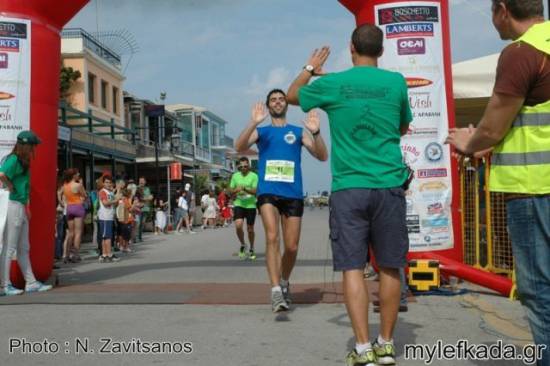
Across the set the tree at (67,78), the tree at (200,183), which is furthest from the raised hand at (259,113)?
the tree at (200,183)

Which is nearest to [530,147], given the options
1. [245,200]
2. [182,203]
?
[245,200]

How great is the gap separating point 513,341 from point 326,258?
7.35 m

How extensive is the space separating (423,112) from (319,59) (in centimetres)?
271

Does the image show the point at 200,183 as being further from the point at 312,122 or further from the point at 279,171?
the point at 312,122

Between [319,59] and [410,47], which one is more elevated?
[410,47]

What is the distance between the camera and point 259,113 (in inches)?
247

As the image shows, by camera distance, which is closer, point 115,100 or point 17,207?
point 17,207

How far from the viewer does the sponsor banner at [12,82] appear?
314 inches

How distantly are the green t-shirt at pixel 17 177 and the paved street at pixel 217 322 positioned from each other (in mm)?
1193

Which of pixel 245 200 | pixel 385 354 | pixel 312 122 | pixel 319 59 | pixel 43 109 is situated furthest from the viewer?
pixel 245 200

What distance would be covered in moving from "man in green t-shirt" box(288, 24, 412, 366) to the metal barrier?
3.86 m

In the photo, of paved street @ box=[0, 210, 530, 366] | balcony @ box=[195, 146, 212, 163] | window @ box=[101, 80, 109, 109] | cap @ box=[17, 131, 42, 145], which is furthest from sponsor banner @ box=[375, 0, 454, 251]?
balcony @ box=[195, 146, 212, 163]

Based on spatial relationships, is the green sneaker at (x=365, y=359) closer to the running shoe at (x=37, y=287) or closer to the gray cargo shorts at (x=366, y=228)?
the gray cargo shorts at (x=366, y=228)

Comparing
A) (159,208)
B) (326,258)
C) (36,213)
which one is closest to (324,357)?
(36,213)
